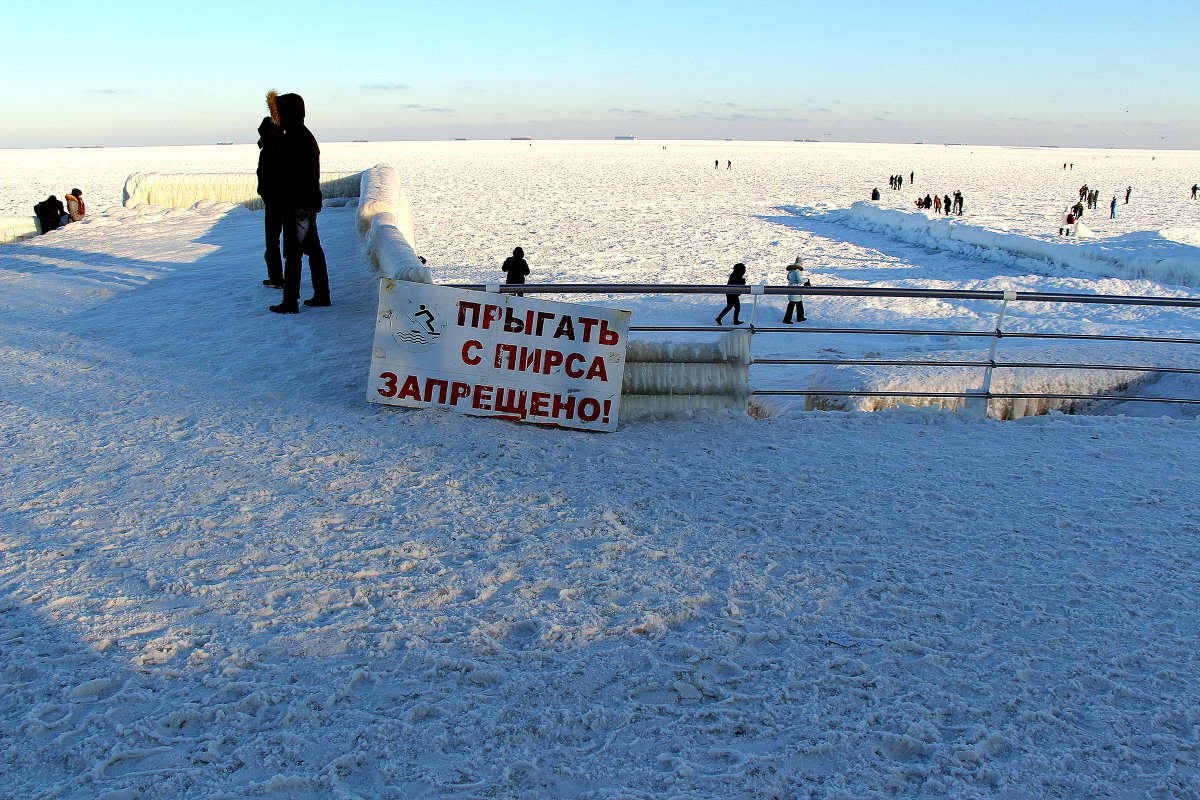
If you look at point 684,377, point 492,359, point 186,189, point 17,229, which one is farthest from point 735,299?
point 17,229

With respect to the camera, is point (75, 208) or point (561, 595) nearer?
point (561, 595)

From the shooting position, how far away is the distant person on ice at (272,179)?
7.03 metres

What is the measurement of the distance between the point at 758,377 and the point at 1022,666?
8560 mm

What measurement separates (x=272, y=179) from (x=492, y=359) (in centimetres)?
347

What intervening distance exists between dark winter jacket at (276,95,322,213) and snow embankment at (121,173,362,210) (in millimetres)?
10796

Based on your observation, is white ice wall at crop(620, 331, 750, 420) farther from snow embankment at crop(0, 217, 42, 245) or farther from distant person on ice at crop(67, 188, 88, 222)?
distant person on ice at crop(67, 188, 88, 222)

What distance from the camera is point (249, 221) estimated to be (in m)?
15.4

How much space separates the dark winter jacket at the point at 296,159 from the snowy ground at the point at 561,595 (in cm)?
119

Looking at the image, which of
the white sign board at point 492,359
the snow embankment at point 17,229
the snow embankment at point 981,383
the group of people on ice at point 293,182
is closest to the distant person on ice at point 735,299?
the snow embankment at point 981,383

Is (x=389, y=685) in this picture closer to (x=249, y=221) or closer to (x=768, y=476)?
(x=768, y=476)

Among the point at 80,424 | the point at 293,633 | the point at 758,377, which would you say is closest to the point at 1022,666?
the point at 293,633

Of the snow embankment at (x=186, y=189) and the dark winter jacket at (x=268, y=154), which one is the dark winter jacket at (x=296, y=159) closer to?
the dark winter jacket at (x=268, y=154)

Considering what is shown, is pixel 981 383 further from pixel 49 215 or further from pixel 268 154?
pixel 49 215

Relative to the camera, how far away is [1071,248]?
25.9 m
